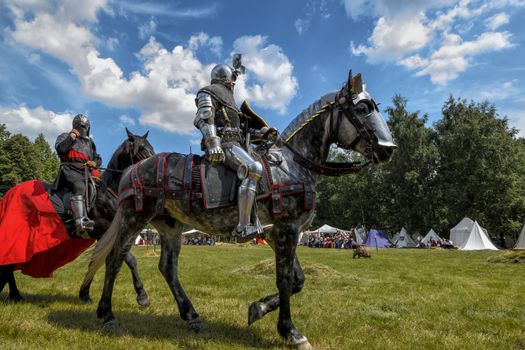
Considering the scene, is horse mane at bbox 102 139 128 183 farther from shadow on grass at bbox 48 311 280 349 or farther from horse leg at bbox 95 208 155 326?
shadow on grass at bbox 48 311 280 349

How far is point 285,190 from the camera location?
499 cm

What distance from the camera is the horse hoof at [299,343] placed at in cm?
462

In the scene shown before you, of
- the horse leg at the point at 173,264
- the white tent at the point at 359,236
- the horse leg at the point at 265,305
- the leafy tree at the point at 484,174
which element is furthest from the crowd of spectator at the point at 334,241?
the horse leg at the point at 265,305

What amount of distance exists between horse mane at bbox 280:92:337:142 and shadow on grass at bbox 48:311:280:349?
2646 mm

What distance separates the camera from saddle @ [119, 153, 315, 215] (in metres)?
4.99

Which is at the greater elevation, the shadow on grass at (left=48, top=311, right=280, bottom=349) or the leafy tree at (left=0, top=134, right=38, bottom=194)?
the leafy tree at (left=0, top=134, right=38, bottom=194)

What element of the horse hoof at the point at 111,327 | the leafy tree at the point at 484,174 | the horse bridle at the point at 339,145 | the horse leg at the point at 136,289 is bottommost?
the horse hoof at the point at 111,327

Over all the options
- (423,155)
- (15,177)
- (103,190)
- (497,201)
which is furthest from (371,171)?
(103,190)

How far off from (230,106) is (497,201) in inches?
1975

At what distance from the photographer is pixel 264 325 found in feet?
18.7


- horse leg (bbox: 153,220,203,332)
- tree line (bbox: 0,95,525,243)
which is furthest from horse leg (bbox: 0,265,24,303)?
tree line (bbox: 0,95,525,243)

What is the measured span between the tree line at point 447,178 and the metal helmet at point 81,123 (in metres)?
38.0

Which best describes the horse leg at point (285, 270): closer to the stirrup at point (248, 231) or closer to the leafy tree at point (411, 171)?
the stirrup at point (248, 231)

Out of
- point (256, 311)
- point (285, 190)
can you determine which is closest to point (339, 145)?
point (285, 190)
